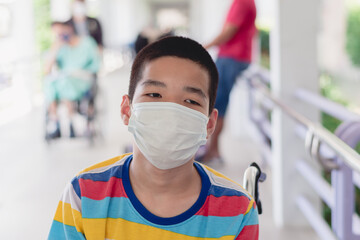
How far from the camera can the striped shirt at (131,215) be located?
118 cm

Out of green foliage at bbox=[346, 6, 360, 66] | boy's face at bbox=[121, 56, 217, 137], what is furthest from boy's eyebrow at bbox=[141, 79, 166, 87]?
green foliage at bbox=[346, 6, 360, 66]

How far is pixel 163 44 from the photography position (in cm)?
127

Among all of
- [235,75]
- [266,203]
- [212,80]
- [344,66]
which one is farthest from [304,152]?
[344,66]

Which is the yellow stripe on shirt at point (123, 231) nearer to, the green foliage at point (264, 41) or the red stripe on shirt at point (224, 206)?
the red stripe on shirt at point (224, 206)

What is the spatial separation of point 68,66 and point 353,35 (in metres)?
10.3

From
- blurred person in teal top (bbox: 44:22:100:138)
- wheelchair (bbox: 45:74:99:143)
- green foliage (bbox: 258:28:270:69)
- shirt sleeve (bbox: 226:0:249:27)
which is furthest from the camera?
green foliage (bbox: 258:28:270:69)

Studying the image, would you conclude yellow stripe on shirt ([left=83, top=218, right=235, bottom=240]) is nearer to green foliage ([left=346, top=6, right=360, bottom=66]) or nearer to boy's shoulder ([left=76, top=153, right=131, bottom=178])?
boy's shoulder ([left=76, top=153, right=131, bottom=178])

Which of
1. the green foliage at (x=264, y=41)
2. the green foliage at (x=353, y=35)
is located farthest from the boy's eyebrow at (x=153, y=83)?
the green foliage at (x=353, y=35)

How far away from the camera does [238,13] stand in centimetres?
397

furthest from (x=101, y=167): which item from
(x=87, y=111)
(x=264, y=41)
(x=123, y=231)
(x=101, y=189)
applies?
(x=264, y=41)

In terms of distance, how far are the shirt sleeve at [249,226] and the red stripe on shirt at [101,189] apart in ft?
0.95

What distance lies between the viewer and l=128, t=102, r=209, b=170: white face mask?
1.16 metres

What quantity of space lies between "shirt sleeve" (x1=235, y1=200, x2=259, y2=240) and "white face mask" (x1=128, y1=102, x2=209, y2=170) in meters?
0.20

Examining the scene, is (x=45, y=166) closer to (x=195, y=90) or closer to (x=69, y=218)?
(x=69, y=218)
